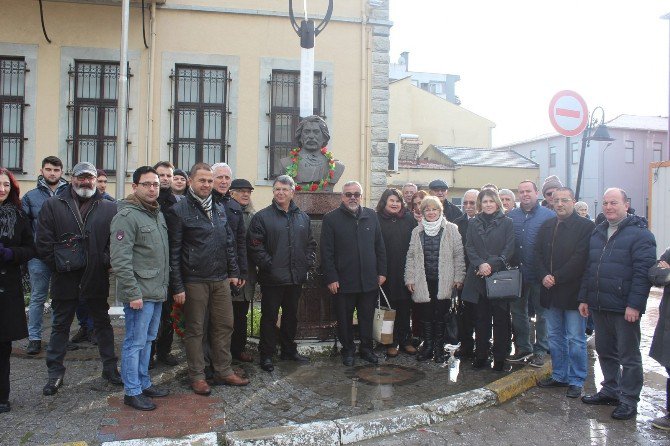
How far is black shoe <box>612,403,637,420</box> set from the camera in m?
4.82

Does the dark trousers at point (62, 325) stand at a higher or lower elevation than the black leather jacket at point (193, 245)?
lower

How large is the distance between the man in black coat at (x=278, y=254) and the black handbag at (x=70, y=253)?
1602 millimetres

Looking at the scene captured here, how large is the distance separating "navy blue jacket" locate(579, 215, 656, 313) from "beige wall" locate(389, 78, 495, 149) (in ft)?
87.1

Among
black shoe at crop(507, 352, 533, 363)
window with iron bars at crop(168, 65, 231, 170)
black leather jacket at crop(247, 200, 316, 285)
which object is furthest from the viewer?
window with iron bars at crop(168, 65, 231, 170)

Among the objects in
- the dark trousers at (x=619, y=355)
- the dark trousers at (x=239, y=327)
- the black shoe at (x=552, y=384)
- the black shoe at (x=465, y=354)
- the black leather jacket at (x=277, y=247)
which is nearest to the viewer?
the dark trousers at (x=619, y=355)

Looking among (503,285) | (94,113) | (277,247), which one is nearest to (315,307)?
(277,247)

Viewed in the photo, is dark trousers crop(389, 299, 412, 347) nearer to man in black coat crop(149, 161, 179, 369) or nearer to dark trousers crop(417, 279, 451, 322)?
dark trousers crop(417, 279, 451, 322)

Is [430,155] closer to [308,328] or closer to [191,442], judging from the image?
[308,328]

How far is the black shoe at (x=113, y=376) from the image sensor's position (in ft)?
17.4

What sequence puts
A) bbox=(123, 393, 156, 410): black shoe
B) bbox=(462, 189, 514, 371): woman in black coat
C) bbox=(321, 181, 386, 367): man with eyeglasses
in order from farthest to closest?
bbox=(321, 181, 386, 367): man with eyeglasses → bbox=(462, 189, 514, 371): woman in black coat → bbox=(123, 393, 156, 410): black shoe

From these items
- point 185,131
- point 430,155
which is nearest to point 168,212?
point 185,131

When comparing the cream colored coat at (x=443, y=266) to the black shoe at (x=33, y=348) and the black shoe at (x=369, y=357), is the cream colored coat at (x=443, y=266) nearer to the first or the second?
the black shoe at (x=369, y=357)

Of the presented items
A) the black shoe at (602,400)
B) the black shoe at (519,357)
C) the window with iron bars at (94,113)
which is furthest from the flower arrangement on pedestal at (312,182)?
the window with iron bars at (94,113)

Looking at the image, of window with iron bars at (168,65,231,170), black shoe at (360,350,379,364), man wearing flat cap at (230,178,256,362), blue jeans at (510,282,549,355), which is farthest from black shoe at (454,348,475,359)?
window with iron bars at (168,65,231,170)
